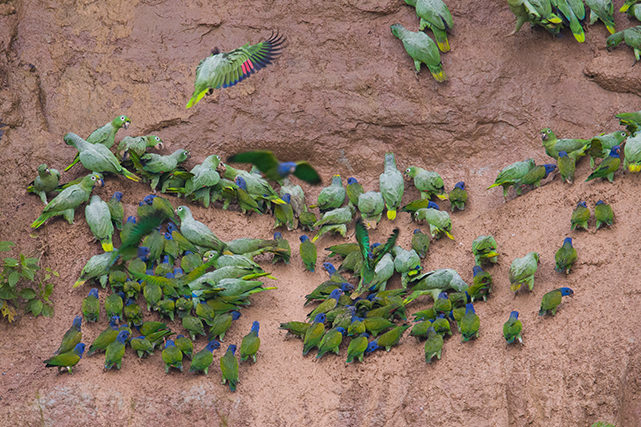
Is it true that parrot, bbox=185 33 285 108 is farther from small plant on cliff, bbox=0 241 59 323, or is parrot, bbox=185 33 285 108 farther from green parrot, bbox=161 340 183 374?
green parrot, bbox=161 340 183 374

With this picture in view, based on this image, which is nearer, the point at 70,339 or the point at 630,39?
the point at 70,339

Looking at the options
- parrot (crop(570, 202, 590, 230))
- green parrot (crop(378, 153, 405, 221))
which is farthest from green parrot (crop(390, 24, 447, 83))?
parrot (crop(570, 202, 590, 230))

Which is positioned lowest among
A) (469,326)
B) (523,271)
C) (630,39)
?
(469,326)

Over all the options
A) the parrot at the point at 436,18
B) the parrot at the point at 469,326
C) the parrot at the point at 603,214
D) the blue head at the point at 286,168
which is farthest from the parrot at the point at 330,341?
the parrot at the point at 436,18

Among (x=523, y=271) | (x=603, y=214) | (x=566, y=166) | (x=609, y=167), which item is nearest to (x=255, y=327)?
(x=523, y=271)

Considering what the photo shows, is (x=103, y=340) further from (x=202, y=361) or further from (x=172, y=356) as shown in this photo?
(x=202, y=361)
